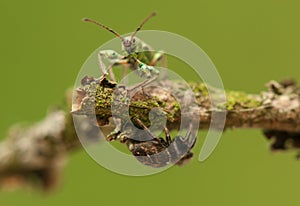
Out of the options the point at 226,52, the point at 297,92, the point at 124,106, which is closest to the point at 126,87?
the point at 124,106

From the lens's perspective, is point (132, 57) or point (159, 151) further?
point (132, 57)

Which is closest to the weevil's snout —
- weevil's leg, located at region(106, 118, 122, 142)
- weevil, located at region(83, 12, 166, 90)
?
weevil, located at region(83, 12, 166, 90)

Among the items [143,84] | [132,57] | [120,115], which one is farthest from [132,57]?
[120,115]

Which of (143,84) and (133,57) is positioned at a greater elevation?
(133,57)

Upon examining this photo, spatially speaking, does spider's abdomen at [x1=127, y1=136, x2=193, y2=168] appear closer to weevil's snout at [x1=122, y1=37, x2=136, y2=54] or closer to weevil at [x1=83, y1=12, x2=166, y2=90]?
weevil at [x1=83, y1=12, x2=166, y2=90]

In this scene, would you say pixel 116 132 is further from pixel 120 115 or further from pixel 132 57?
pixel 132 57

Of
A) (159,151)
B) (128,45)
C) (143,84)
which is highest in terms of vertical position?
(128,45)

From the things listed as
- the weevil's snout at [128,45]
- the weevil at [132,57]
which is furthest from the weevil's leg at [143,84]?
the weevil's snout at [128,45]

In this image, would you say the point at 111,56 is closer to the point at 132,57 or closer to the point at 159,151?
the point at 132,57
